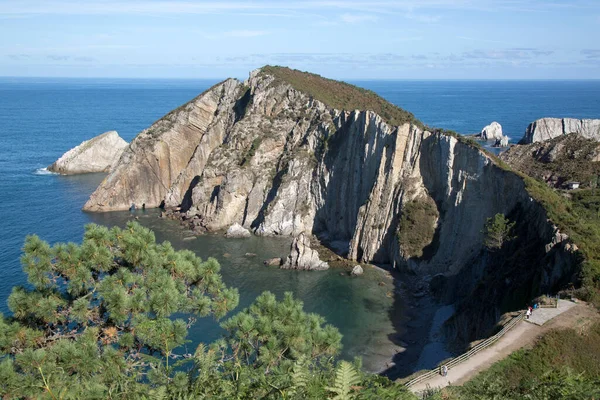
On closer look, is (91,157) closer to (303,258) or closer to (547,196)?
(303,258)

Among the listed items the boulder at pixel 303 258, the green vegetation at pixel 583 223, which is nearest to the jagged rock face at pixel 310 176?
the green vegetation at pixel 583 223

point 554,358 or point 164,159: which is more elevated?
point 164,159

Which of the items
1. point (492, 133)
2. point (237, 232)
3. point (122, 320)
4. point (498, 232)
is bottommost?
point (237, 232)

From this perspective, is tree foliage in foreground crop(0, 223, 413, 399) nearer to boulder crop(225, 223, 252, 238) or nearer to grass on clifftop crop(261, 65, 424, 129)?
boulder crop(225, 223, 252, 238)

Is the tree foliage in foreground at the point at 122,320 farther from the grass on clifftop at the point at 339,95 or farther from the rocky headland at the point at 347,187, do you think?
the grass on clifftop at the point at 339,95

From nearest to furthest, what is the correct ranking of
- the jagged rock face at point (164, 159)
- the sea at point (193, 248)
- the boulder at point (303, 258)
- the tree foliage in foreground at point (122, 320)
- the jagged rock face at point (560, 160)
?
the tree foliage in foreground at point (122, 320) < the sea at point (193, 248) < the boulder at point (303, 258) < the jagged rock face at point (560, 160) < the jagged rock face at point (164, 159)

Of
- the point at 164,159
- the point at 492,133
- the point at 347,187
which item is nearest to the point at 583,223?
the point at 347,187

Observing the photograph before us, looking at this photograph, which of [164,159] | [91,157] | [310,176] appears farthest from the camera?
[91,157]

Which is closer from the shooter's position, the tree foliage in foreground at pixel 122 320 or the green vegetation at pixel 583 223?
the tree foliage in foreground at pixel 122 320
